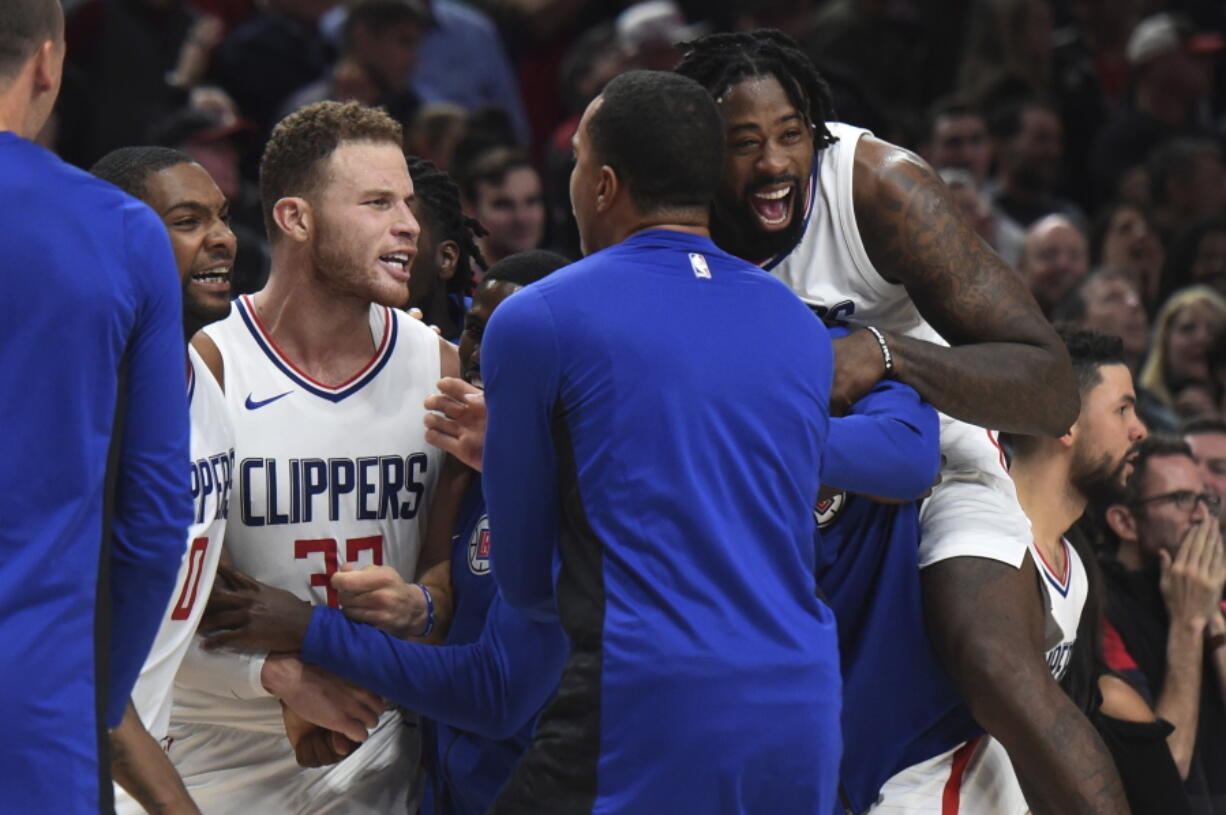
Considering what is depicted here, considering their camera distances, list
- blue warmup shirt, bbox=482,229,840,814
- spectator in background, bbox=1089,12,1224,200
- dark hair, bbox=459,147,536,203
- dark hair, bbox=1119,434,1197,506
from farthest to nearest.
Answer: spectator in background, bbox=1089,12,1224,200, dark hair, bbox=459,147,536,203, dark hair, bbox=1119,434,1197,506, blue warmup shirt, bbox=482,229,840,814

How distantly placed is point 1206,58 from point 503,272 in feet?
25.5

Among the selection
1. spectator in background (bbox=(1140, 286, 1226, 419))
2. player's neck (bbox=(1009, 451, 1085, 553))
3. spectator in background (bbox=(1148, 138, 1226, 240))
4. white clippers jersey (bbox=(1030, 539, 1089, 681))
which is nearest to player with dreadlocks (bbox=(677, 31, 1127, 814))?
white clippers jersey (bbox=(1030, 539, 1089, 681))

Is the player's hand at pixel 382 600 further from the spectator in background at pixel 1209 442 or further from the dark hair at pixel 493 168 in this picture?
the dark hair at pixel 493 168

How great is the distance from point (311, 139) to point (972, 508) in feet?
5.72

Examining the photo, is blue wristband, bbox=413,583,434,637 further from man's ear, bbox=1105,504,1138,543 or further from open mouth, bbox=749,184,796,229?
man's ear, bbox=1105,504,1138,543

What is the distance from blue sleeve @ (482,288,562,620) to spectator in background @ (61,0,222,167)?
18.2 ft

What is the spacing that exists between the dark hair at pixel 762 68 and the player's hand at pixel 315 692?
4.95 feet

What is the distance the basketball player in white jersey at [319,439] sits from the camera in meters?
3.98

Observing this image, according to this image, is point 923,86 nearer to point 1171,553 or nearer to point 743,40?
point 1171,553

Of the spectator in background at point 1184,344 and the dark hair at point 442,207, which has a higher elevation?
the dark hair at point 442,207

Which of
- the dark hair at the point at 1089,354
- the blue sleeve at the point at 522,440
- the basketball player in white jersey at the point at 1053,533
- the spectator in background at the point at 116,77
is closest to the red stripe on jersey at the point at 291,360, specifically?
the blue sleeve at the point at 522,440

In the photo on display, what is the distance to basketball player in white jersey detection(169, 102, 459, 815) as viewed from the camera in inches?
157

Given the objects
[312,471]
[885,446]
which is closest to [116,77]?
[312,471]

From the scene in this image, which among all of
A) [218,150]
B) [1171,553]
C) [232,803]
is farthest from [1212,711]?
[218,150]
